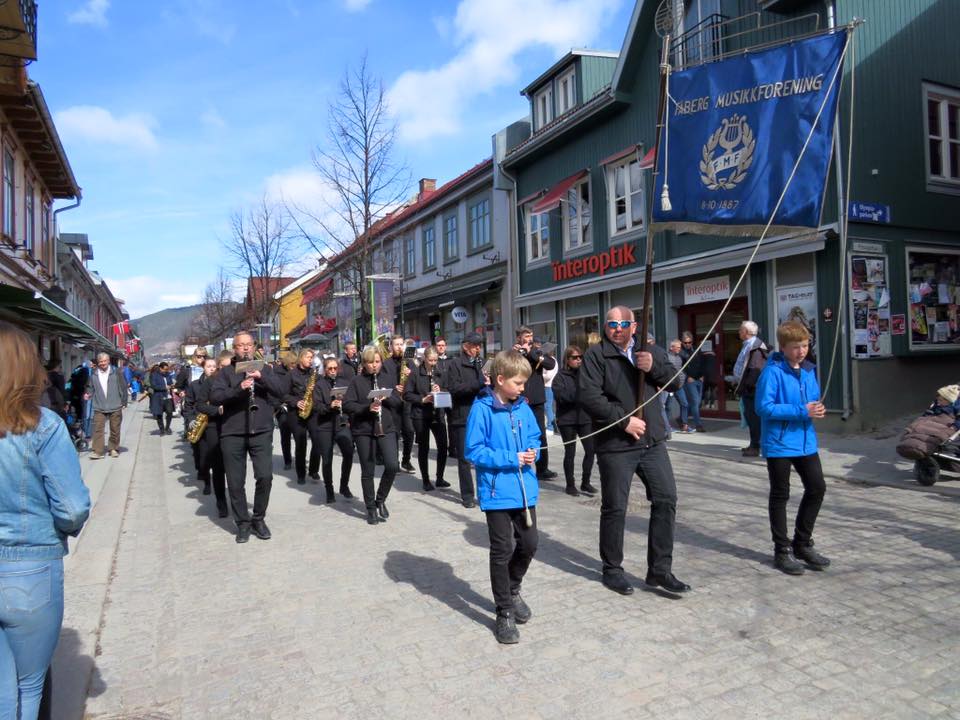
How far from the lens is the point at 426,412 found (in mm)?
8898

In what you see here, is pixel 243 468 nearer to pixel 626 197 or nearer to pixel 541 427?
pixel 541 427

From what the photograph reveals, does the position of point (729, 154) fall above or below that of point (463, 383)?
above

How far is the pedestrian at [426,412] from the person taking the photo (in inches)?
338

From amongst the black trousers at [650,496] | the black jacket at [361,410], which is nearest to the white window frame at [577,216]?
the black jacket at [361,410]

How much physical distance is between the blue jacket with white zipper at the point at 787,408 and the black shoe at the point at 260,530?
442 cm

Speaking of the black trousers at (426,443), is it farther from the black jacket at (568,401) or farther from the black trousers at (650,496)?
the black trousers at (650,496)

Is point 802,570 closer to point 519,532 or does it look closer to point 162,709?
point 519,532

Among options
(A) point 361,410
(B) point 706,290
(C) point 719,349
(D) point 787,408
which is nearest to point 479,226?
(B) point 706,290

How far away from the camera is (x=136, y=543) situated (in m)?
6.69

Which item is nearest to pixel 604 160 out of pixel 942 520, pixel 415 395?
pixel 415 395

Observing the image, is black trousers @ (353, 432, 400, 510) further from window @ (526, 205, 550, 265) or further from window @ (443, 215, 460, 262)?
window @ (443, 215, 460, 262)

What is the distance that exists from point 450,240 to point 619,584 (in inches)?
880

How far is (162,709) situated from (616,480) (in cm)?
287

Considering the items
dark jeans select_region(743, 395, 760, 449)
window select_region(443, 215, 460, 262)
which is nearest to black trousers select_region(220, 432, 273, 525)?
dark jeans select_region(743, 395, 760, 449)
